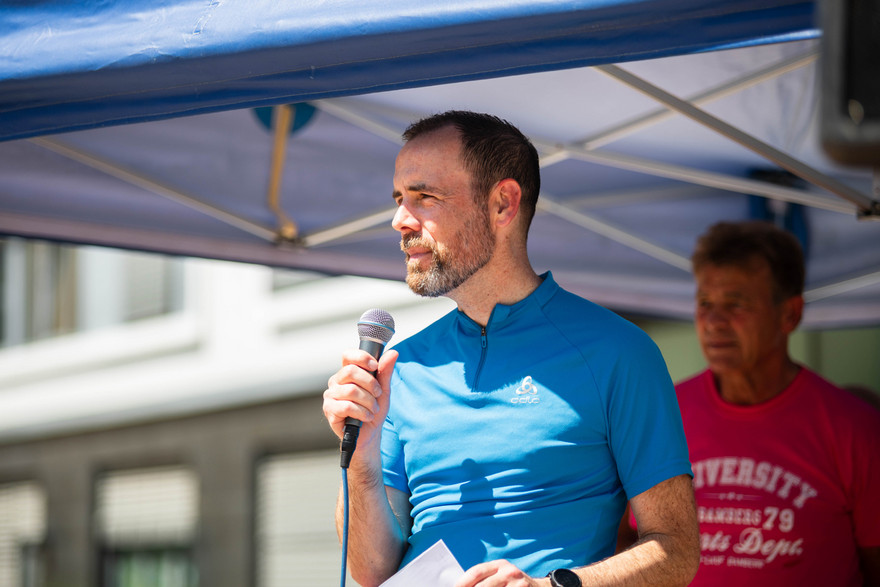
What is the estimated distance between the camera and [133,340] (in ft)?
41.0

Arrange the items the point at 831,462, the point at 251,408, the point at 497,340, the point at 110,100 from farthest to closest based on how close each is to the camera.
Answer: the point at 251,408
the point at 831,462
the point at 497,340
the point at 110,100

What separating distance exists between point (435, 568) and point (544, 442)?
1.09 feet

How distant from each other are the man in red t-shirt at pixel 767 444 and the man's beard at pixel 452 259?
1.14m

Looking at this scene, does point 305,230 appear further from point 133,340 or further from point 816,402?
point 133,340

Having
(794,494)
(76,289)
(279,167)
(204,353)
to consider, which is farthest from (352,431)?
(76,289)

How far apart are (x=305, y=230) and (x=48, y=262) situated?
11.6 meters

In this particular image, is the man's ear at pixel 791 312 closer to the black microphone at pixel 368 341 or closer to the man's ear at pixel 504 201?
the man's ear at pixel 504 201

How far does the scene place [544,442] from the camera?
212 centimetres

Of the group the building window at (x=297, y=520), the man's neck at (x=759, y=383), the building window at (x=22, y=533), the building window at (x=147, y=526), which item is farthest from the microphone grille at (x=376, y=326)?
the building window at (x=22, y=533)

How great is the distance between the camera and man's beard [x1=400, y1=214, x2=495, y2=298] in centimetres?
224

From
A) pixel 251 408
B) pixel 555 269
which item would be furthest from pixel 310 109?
pixel 251 408

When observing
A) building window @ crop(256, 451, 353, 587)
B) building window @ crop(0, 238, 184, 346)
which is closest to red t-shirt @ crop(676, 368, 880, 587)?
building window @ crop(256, 451, 353, 587)

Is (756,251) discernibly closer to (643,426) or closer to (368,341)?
(643,426)

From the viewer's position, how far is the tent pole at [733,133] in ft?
8.68
